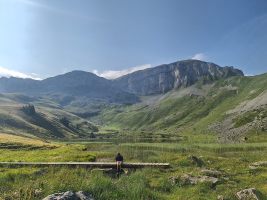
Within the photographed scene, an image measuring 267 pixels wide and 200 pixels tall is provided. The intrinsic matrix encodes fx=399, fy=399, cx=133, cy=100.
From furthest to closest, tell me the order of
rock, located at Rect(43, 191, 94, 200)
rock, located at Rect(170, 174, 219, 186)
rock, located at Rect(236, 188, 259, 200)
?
1. rock, located at Rect(170, 174, 219, 186)
2. rock, located at Rect(236, 188, 259, 200)
3. rock, located at Rect(43, 191, 94, 200)

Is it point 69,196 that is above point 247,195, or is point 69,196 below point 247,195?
above

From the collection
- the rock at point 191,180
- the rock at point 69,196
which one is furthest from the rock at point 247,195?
the rock at point 69,196

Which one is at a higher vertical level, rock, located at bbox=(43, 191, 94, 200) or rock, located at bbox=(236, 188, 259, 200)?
rock, located at bbox=(43, 191, 94, 200)

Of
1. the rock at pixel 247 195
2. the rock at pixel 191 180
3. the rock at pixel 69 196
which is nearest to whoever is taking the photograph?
the rock at pixel 69 196

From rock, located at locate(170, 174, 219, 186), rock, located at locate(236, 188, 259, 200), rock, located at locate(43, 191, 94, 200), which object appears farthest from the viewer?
rock, located at locate(170, 174, 219, 186)

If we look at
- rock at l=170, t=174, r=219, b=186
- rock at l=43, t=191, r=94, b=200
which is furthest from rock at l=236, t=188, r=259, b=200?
rock at l=43, t=191, r=94, b=200

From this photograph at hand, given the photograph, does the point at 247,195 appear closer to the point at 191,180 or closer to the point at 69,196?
the point at 191,180

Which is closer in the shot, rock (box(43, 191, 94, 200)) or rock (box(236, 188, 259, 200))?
rock (box(43, 191, 94, 200))

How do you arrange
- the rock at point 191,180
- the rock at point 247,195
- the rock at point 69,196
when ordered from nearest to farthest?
the rock at point 69,196, the rock at point 247,195, the rock at point 191,180

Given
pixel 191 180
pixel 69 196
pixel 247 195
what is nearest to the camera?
pixel 69 196

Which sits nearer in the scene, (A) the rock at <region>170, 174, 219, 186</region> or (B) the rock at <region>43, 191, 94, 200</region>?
(B) the rock at <region>43, 191, 94, 200</region>

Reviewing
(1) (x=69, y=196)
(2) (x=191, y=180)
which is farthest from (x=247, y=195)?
(1) (x=69, y=196)

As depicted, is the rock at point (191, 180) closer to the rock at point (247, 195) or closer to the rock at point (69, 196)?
the rock at point (247, 195)

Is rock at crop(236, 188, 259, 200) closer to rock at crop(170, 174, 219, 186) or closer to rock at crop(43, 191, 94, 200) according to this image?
rock at crop(170, 174, 219, 186)
